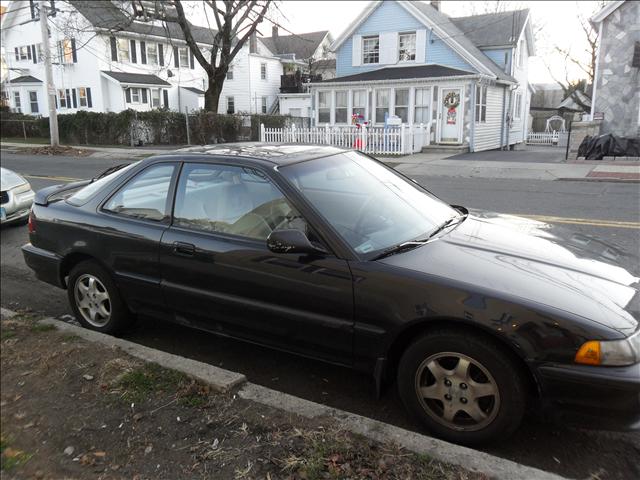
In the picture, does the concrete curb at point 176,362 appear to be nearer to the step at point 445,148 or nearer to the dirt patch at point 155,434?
the dirt patch at point 155,434

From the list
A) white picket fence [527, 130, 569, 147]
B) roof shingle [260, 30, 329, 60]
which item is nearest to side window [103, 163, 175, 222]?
white picket fence [527, 130, 569, 147]

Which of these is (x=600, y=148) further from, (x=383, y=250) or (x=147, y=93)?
(x=147, y=93)

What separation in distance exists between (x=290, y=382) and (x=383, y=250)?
3.66 feet

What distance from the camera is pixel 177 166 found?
3.82m

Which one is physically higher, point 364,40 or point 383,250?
point 364,40

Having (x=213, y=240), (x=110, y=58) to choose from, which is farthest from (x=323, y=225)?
(x=110, y=58)

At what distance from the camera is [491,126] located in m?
24.7

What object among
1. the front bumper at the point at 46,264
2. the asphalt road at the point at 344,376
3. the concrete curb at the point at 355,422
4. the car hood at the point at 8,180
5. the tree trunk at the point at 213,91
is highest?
the tree trunk at the point at 213,91

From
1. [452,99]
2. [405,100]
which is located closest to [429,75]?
[452,99]

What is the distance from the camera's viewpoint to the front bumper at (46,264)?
4.38 m

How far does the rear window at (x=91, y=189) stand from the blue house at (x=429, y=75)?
748 inches

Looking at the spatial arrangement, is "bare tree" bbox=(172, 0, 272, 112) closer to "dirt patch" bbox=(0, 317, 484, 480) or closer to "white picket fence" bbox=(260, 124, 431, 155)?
"white picket fence" bbox=(260, 124, 431, 155)

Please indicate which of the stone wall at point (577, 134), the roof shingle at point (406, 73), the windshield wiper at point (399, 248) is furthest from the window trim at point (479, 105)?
the windshield wiper at point (399, 248)

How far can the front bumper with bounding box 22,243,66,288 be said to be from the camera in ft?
14.4
